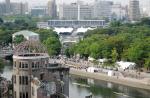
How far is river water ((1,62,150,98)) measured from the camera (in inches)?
2281

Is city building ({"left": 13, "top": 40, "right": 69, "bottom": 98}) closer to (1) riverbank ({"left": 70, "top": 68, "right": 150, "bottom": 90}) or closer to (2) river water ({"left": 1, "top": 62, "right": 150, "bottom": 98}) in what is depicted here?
(2) river water ({"left": 1, "top": 62, "right": 150, "bottom": 98})

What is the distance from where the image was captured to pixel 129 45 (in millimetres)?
A: 84000

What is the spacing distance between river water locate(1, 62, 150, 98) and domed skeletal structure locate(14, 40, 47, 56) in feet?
54.2

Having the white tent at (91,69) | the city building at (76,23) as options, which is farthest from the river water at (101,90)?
the city building at (76,23)

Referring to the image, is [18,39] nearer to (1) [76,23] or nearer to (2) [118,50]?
(2) [118,50]

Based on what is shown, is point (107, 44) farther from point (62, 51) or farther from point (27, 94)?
point (27, 94)

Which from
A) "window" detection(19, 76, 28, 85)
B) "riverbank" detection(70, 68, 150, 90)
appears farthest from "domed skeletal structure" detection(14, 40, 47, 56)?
"riverbank" detection(70, 68, 150, 90)

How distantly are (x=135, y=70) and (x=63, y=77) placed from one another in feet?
108

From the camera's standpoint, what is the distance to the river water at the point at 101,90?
57.9 m

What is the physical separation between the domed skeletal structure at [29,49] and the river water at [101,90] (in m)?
16.5

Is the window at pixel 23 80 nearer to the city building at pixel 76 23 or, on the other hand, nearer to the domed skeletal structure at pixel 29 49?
the domed skeletal structure at pixel 29 49

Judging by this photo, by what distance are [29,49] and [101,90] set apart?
76.2 ft

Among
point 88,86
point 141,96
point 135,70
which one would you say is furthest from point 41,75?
point 135,70

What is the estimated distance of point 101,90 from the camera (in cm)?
6175
